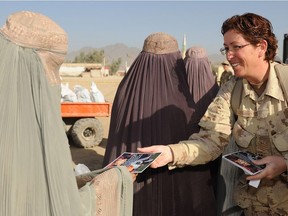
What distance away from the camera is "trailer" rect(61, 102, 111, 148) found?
7.81 m

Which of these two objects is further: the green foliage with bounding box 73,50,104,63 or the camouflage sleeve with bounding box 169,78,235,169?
the green foliage with bounding box 73,50,104,63

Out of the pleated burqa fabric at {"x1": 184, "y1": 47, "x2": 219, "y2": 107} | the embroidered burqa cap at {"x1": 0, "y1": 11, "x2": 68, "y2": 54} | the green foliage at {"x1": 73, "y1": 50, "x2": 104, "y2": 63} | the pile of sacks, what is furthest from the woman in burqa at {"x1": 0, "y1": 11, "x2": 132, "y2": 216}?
the green foliage at {"x1": 73, "y1": 50, "x2": 104, "y2": 63}

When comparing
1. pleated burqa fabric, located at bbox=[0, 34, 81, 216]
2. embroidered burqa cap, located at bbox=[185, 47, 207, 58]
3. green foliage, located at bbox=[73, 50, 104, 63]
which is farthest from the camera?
green foliage, located at bbox=[73, 50, 104, 63]

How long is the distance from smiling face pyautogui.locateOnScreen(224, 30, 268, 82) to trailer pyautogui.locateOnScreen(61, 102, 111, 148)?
5761 millimetres

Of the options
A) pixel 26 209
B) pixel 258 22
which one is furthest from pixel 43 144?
pixel 258 22

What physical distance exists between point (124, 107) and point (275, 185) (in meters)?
1.35

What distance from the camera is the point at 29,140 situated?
4.96 feet

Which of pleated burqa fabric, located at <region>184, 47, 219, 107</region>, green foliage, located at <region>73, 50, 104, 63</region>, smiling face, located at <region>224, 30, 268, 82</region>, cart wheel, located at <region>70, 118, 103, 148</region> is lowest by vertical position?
cart wheel, located at <region>70, 118, 103, 148</region>

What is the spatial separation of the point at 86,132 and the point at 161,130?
5271mm

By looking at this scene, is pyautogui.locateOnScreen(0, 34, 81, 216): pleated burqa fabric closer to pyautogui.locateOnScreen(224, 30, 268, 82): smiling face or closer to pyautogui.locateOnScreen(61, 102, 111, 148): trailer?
pyautogui.locateOnScreen(224, 30, 268, 82): smiling face

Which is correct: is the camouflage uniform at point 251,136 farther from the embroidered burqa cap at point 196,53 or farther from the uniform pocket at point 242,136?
the embroidered burqa cap at point 196,53

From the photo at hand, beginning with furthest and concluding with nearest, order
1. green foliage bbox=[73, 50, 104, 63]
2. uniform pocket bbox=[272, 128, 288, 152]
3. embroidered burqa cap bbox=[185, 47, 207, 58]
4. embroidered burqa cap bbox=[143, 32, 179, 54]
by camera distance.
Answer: green foliage bbox=[73, 50, 104, 63]
embroidered burqa cap bbox=[185, 47, 207, 58]
embroidered burqa cap bbox=[143, 32, 179, 54]
uniform pocket bbox=[272, 128, 288, 152]

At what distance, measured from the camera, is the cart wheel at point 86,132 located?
786 centimetres

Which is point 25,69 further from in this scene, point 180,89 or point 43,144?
point 180,89
